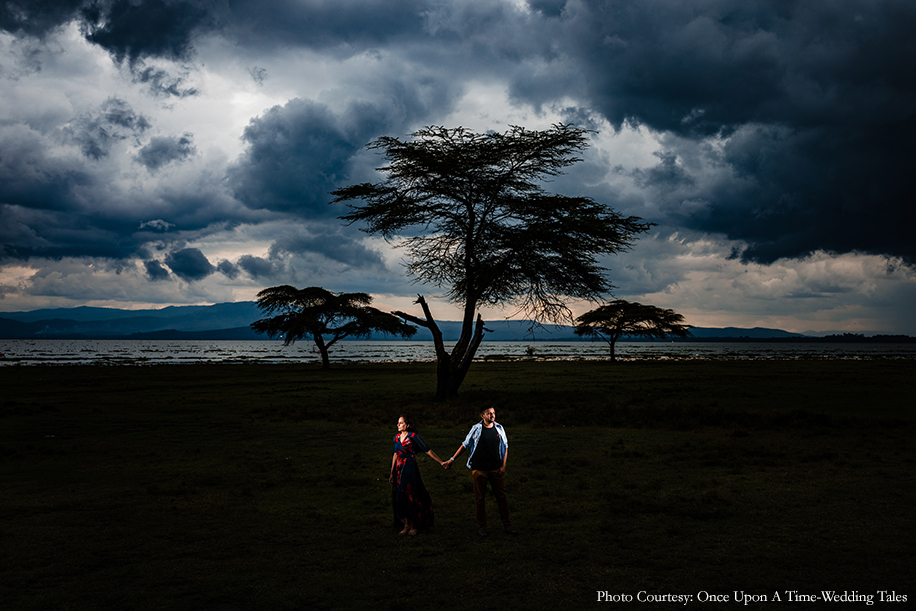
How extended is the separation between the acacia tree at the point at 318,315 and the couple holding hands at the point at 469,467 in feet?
176

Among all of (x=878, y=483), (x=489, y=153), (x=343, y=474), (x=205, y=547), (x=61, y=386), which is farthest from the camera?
(x=61, y=386)

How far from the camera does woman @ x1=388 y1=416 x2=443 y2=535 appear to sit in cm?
868

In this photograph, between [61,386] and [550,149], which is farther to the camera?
[61,386]

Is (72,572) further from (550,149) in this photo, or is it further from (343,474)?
(550,149)

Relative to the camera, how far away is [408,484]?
866cm

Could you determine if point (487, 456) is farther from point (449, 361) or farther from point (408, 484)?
point (449, 361)

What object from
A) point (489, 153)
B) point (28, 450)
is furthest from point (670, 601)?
point (489, 153)

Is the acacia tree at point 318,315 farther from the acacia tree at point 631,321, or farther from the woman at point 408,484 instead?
the woman at point 408,484

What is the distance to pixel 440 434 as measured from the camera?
18.7m

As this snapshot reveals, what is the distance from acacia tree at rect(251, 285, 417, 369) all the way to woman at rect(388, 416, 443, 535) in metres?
53.7

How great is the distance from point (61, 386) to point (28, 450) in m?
27.2

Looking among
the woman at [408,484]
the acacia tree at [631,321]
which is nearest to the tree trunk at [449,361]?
the woman at [408,484]

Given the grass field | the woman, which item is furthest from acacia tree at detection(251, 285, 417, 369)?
the woman

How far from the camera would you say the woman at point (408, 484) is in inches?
342
